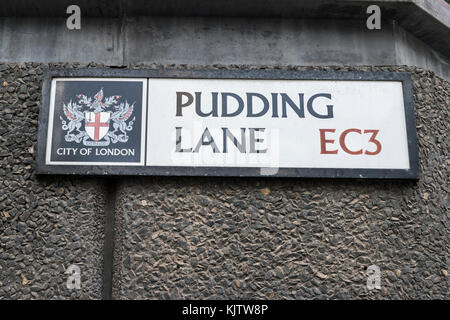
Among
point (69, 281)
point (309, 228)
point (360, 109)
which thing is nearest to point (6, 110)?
point (69, 281)

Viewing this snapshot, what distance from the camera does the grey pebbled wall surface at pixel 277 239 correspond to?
4.43 metres

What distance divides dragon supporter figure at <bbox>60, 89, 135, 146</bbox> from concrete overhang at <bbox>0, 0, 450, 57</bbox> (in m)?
0.89

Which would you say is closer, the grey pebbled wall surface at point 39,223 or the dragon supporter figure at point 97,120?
the grey pebbled wall surface at point 39,223

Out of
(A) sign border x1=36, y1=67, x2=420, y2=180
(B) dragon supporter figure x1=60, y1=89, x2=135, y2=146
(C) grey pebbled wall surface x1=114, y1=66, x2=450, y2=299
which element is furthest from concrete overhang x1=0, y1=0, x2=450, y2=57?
(C) grey pebbled wall surface x1=114, y1=66, x2=450, y2=299

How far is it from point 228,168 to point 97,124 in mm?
1266

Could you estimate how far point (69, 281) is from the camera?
174 inches

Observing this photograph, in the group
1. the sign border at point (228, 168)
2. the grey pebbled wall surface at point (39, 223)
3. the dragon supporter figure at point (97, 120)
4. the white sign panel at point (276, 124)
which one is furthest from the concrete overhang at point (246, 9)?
the grey pebbled wall surface at point (39, 223)

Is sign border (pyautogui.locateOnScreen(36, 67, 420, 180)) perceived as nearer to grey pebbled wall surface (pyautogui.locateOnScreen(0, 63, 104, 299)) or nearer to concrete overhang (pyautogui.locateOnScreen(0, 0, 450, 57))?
grey pebbled wall surface (pyautogui.locateOnScreen(0, 63, 104, 299))

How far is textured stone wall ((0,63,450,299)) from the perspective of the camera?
4430 millimetres

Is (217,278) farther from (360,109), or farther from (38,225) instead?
(360,109)

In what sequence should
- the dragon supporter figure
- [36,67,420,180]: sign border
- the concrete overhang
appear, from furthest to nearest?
the concrete overhang, the dragon supporter figure, [36,67,420,180]: sign border

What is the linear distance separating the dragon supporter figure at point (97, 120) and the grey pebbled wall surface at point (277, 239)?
0.45 m

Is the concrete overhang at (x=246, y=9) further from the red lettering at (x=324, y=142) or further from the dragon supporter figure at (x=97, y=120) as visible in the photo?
the red lettering at (x=324, y=142)

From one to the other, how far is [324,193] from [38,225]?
2.53 metres
